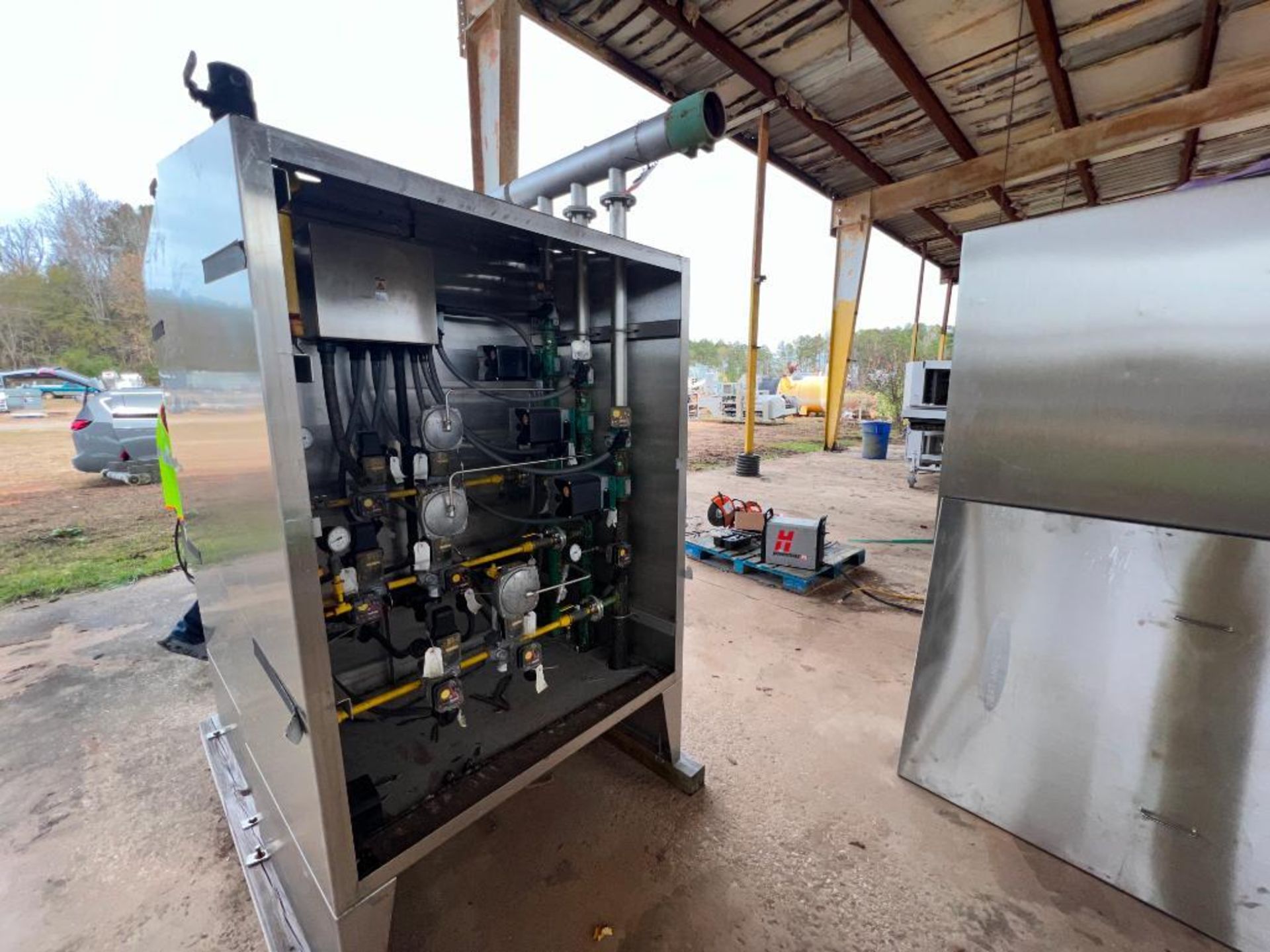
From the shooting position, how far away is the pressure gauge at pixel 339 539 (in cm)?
116

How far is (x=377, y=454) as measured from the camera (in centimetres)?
123

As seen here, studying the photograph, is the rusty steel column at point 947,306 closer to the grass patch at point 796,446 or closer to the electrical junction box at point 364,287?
the grass patch at point 796,446

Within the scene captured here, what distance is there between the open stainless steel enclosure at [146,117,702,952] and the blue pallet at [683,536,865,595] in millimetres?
1469

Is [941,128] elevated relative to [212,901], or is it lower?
elevated

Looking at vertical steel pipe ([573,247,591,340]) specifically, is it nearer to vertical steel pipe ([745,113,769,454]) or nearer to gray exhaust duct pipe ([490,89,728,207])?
gray exhaust duct pipe ([490,89,728,207])

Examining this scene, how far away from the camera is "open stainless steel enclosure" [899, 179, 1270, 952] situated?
41.8 inches

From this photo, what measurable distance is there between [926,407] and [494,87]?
4.82 m

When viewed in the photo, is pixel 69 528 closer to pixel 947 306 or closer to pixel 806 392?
pixel 947 306

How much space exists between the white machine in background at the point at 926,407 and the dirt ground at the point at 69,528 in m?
6.36

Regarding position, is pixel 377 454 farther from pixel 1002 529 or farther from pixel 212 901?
pixel 1002 529

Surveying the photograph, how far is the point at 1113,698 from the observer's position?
1.24m

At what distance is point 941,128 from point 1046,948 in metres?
5.99

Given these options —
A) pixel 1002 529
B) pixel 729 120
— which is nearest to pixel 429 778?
pixel 1002 529

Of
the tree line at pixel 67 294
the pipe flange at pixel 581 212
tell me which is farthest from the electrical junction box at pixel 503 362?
the tree line at pixel 67 294
